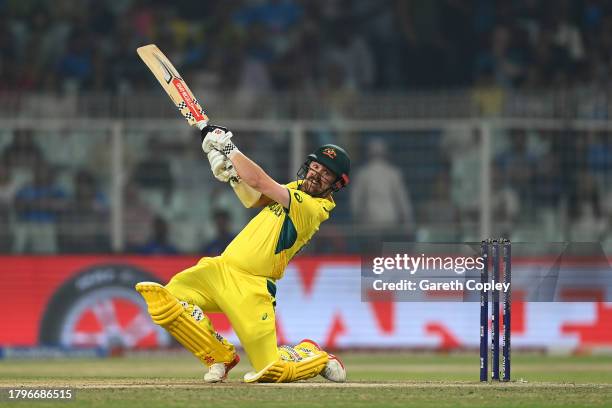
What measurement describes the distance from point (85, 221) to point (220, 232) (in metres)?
1.60

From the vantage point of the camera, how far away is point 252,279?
10016mm

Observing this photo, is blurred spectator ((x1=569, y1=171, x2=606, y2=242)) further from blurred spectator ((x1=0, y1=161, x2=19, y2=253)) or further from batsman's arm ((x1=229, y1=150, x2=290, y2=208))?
batsman's arm ((x1=229, y1=150, x2=290, y2=208))

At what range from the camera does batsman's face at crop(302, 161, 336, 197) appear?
1017cm

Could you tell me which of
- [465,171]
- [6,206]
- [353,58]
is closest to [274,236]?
[465,171]

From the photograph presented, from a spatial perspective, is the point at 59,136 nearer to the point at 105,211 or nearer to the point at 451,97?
the point at 105,211

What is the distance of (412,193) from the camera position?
1689 cm

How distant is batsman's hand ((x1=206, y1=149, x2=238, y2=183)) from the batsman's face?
23.5 inches

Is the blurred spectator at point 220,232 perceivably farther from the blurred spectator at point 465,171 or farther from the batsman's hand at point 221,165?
the batsman's hand at point 221,165

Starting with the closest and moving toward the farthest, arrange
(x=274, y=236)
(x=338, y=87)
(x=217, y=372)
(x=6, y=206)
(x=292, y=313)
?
(x=274, y=236) → (x=217, y=372) → (x=292, y=313) → (x=6, y=206) → (x=338, y=87)

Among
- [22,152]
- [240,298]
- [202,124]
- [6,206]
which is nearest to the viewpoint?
[240,298]

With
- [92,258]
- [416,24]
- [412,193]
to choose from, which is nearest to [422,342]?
[412,193]

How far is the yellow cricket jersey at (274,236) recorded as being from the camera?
395 inches

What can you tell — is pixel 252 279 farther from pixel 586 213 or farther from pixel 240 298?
→ pixel 586 213

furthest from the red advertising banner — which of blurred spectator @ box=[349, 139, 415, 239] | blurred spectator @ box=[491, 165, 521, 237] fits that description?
blurred spectator @ box=[491, 165, 521, 237]
